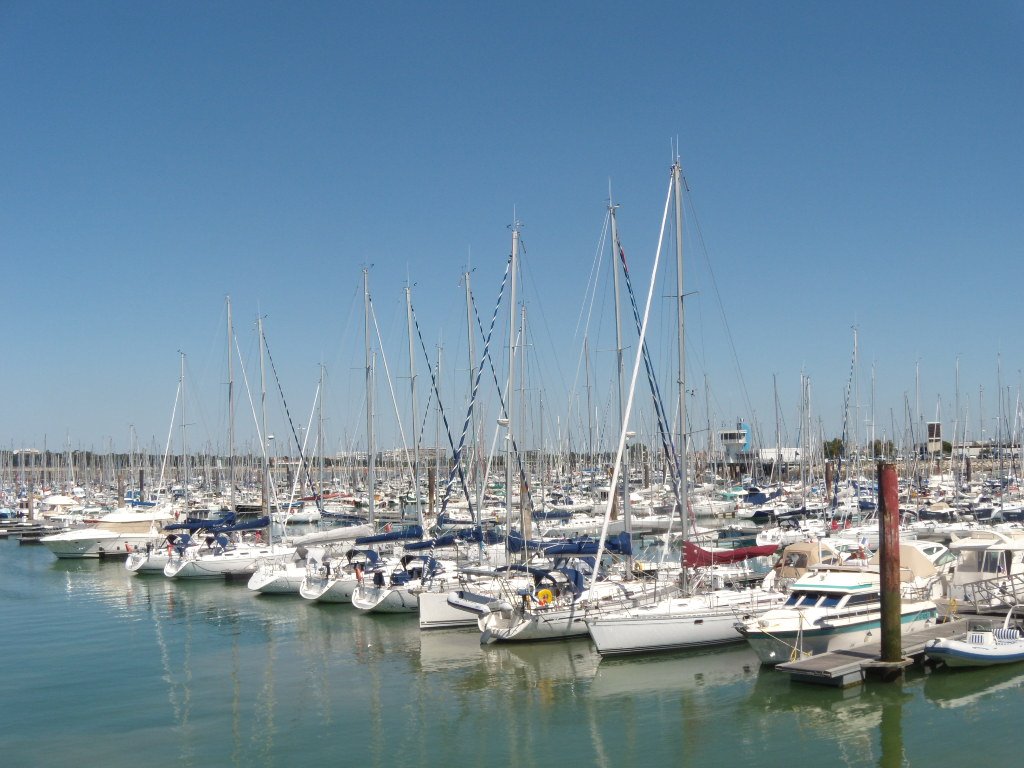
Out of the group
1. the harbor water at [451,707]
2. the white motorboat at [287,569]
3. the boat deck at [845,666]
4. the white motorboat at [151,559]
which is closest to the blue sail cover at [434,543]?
the white motorboat at [287,569]

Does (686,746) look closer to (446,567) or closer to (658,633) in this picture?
(658,633)

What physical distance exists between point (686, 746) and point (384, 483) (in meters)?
91.1

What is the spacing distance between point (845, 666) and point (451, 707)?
31.6 ft

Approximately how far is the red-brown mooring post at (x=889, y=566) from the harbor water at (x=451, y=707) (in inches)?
41.6

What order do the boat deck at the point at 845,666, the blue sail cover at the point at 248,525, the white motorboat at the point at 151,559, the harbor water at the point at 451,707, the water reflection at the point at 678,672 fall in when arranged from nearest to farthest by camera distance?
the harbor water at the point at 451,707, the boat deck at the point at 845,666, the water reflection at the point at 678,672, the white motorboat at the point at 151,559, the blue sail cover at the point at 248,525

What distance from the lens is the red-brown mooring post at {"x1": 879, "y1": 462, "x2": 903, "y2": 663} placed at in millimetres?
24344

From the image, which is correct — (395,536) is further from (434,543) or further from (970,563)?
(970,563)

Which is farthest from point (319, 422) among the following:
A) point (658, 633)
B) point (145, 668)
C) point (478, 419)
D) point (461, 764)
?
point (461, 764)

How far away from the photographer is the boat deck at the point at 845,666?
2392 centimetres

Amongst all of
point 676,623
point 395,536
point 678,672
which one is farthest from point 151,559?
point 678,672

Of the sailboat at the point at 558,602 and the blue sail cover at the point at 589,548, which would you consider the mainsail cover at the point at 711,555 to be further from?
the blue sail cover at the point at 589,548

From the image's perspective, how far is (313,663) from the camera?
97.6ft

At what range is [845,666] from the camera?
78.6 feet

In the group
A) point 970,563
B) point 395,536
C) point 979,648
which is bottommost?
point 979,648
